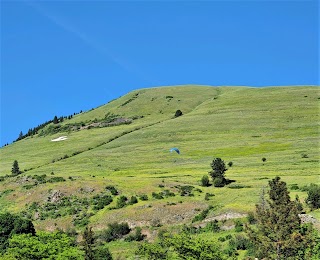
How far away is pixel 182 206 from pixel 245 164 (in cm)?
3417

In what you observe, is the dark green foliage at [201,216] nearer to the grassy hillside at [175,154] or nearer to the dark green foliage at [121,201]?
the grassy hillside at [175,154]

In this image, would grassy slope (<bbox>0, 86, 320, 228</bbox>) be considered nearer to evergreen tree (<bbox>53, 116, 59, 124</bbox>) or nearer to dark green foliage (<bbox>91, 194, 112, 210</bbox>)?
dark green foliage (<bbox>91, 194, 112, 210</bbox>)

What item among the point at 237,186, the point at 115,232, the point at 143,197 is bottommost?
the point at 115,232

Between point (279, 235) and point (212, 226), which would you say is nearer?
point (279, 235)

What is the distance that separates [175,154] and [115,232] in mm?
52607

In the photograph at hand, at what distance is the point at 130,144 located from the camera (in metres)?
122

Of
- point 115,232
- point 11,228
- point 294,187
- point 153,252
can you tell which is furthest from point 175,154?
point 153,252

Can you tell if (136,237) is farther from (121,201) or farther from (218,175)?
(218,175)

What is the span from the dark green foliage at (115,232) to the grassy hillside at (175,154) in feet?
6.85

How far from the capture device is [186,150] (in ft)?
359

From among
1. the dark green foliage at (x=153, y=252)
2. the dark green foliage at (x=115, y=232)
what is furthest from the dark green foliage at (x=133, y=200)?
the dark green foliage at (x=153, y=252)

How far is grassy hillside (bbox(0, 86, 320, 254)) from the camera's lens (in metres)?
62.9

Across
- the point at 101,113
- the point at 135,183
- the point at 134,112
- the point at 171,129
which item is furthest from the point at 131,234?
the point at 101,113

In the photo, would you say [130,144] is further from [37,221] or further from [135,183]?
[37,221]
